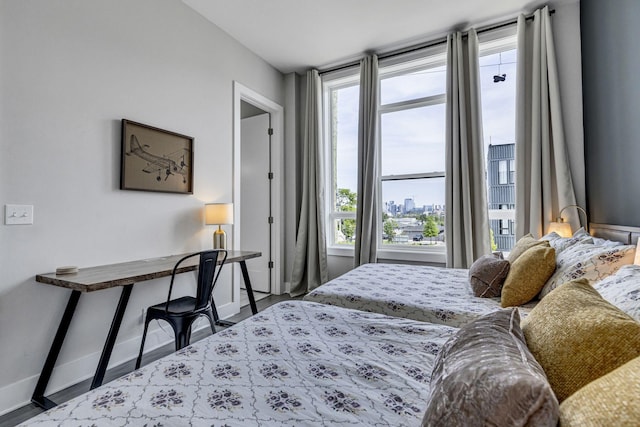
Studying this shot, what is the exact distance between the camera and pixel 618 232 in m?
2.00

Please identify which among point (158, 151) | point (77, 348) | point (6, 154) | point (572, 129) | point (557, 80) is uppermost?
point (557, 80)

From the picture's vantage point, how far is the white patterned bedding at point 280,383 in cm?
82

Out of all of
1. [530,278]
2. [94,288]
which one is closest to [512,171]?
[530,278]

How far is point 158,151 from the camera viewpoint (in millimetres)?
2639

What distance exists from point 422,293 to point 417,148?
2.27 metres

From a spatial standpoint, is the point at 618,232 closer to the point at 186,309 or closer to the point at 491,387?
the point at 491,387

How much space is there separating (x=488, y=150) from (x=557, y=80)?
82 cm

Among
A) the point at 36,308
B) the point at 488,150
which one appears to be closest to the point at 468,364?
the point at 36,308

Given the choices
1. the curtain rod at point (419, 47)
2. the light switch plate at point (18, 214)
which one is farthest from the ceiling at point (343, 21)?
the light switch plate at point (18, 214)

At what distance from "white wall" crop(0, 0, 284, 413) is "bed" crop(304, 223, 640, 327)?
1.52 m

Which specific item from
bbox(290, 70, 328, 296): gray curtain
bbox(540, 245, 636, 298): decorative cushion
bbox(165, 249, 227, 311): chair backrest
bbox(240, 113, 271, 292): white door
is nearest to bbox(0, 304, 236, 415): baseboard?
bbox(165, 249, 227, 311): chair backrest

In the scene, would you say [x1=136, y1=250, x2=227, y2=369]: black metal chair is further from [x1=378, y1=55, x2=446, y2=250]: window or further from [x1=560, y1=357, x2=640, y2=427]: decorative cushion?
[x1=378, y1=55, x2=446, y2=250]: window

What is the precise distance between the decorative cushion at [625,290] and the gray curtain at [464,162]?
2051mm

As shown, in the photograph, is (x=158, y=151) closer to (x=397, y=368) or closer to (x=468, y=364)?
(x=397, y=368)
